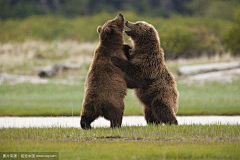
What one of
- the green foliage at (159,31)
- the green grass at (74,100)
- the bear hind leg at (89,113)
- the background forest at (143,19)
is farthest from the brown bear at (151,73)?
the green foliage at (159,31)

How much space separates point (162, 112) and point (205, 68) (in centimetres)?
1351

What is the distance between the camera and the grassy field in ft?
16.2

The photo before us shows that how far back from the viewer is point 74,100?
13305 millimetres

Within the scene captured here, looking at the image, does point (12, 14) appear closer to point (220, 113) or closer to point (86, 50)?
point (86, 50)

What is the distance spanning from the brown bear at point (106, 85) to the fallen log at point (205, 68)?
504 inches

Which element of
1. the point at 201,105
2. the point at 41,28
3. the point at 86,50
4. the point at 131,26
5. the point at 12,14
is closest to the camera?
the point at 131,26

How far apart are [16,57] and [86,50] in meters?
4.80

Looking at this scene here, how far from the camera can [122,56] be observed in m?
6.78

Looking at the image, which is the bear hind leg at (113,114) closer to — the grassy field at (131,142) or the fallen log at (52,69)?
the grassy field at (131,142)

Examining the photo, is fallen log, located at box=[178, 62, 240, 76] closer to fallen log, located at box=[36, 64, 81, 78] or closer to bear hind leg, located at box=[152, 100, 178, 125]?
fallen log, located at box=[36, 64, 81, 78]

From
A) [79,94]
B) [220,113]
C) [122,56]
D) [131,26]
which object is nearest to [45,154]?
[122,56]

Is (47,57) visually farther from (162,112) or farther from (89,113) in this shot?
(89,113)

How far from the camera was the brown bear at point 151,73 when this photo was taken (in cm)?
684

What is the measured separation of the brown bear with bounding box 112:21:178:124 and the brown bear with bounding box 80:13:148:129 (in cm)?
24
